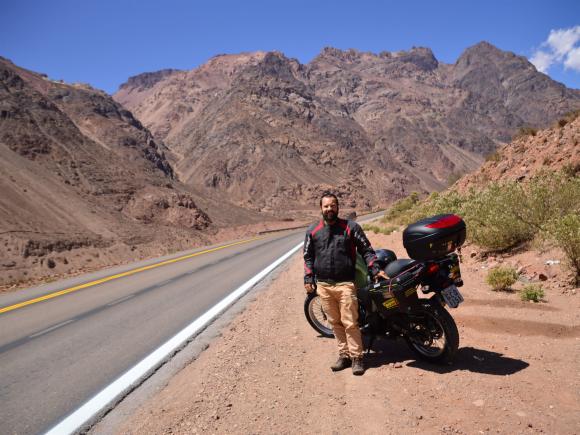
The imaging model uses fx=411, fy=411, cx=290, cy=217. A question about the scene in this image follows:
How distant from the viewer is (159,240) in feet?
102

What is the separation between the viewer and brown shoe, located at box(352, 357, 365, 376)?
4373 mm

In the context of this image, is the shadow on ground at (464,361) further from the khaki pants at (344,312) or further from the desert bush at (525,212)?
the desert bush at (525,212)

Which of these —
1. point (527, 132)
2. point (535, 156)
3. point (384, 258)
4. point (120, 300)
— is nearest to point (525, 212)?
point (384, 258)

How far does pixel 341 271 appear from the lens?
4516mm

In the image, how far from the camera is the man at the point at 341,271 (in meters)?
4.50

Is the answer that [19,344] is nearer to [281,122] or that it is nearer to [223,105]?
[281,122]

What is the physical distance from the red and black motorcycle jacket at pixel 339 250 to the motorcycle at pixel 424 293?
33cm

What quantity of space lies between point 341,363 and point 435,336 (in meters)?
1.06

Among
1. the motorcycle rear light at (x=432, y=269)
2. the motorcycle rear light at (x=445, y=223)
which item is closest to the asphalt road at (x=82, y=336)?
the motorcycle rear light at (x=432, y=269)

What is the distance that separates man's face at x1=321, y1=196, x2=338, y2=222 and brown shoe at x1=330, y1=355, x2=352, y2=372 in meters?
1.57

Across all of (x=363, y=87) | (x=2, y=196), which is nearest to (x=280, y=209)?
(x=2, y=196)

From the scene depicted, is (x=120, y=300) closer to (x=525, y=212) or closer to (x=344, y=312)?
(x=344, y=312)

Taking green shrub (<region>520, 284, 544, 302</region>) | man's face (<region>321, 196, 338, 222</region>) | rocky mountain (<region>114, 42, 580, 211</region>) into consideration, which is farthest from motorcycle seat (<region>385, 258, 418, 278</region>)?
rocky mountain (<region>114, 42, 580, 211</region>)

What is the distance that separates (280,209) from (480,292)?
60.8m
